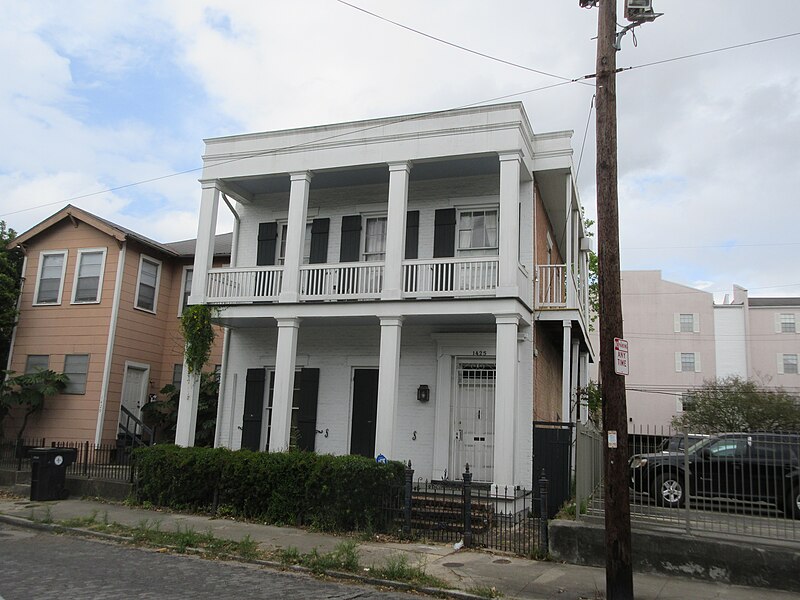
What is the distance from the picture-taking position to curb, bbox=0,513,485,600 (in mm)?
7781

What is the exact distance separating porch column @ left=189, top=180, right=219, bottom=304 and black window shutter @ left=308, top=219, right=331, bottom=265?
7.83 ft

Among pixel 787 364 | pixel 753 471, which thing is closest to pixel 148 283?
pixel 753 471

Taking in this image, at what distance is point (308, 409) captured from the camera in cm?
1576

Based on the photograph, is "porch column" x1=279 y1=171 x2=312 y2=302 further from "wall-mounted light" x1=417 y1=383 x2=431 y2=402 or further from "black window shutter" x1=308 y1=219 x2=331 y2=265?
"wall-mounted light" x1=417 y1=383 x2=431 y2=402

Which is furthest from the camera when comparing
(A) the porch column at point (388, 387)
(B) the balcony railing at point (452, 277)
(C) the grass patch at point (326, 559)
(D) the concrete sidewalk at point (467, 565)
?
(B) the balcony railing at point (452, 277)

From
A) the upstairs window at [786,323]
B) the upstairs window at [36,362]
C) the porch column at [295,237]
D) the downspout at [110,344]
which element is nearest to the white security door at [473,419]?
the porch column at [295,237]

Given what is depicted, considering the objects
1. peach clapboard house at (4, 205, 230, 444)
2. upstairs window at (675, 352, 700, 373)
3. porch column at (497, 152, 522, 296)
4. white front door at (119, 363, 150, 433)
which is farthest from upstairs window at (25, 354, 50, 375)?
upstairs window at (675, 352, 700, 373)

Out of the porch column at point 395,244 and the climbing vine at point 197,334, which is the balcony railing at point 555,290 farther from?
the climbing vine at point 197,334

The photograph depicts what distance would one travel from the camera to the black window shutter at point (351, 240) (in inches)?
629

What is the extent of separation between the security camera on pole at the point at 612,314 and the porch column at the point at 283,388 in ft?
25.9

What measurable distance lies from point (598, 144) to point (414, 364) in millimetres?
7940

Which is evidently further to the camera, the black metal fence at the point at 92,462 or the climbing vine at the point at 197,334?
the climbing vine at the point at 197,334

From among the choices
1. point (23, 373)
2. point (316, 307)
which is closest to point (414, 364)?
point (316, 307)

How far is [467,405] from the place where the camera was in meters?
14.5
